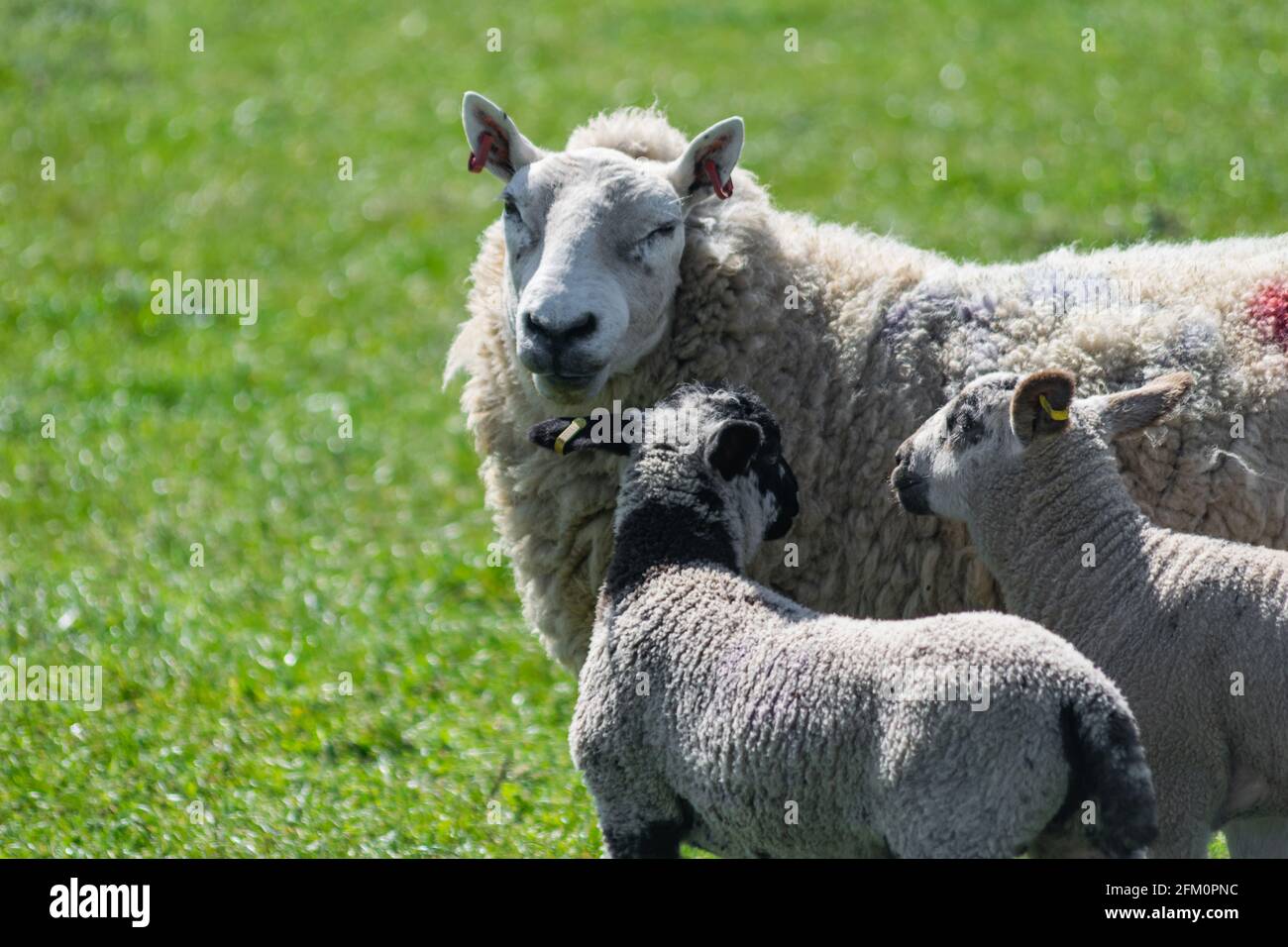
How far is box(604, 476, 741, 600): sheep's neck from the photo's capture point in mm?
5055

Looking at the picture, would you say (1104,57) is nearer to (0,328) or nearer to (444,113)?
(444,113)

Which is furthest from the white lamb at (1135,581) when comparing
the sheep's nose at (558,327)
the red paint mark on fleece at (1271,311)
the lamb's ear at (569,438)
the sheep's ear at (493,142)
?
the sheep's ear at (493,142)

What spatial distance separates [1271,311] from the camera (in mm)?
5832

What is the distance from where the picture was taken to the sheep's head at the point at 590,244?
5582mm

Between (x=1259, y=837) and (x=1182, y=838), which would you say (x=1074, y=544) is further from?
(x=1259, y=837)

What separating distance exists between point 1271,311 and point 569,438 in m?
2.46

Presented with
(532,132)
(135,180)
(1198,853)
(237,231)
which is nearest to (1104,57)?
(532,132)

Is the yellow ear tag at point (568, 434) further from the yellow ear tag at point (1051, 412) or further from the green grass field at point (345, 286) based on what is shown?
the green grass field at point (345, 286)

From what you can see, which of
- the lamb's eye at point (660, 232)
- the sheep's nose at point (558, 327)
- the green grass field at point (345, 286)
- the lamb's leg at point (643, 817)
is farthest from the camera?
the green grass field at point (345, 286)

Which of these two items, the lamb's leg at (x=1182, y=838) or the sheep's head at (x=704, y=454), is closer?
the lamb's leg at (x=1182, y=838)

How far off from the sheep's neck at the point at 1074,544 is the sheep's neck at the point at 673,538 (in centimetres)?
85

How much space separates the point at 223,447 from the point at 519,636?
11.3 feet

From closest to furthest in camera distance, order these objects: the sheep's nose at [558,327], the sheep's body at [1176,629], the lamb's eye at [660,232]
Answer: the sheep's body at [1176,629]
the sheep's nose at [558,327]
the lamb's eye at [660,232]

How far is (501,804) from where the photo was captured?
265 inches
